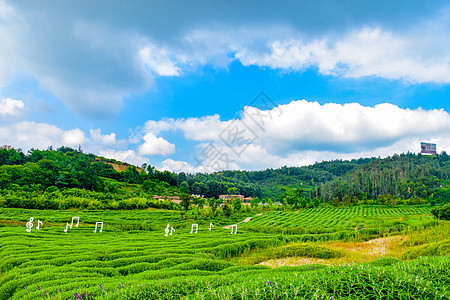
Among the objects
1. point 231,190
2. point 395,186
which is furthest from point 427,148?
point 231,190

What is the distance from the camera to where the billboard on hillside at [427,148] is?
332 ft

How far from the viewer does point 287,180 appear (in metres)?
150

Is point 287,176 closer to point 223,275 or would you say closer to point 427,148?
point 427,148

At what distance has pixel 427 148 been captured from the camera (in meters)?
102

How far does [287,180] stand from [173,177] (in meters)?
77.3

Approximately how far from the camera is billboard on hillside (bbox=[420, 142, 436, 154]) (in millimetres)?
101181

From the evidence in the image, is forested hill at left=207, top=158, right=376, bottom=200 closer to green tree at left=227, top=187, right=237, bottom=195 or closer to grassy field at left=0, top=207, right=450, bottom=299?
green tree at left=227, top=187, right=237, bottom=195

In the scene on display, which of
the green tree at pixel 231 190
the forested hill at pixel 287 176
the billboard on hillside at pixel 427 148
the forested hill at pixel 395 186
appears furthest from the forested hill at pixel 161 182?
the billboard on hillside at pixel 427 148

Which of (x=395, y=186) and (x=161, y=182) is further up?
(x=395, y=186)

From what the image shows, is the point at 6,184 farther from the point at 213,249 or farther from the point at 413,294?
the point at 413,294

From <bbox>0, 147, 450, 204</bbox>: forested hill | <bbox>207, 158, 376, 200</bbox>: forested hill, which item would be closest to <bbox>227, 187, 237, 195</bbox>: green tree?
<bbox>0, 147, 450, 204</bbox>: forested hill

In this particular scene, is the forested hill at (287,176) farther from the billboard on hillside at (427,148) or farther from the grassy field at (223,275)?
the grassy field at (223,275)

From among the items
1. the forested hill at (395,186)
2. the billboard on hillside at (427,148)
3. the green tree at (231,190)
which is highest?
the billboard on hillside at (427,148)

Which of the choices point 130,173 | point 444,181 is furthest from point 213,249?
point 444,181
